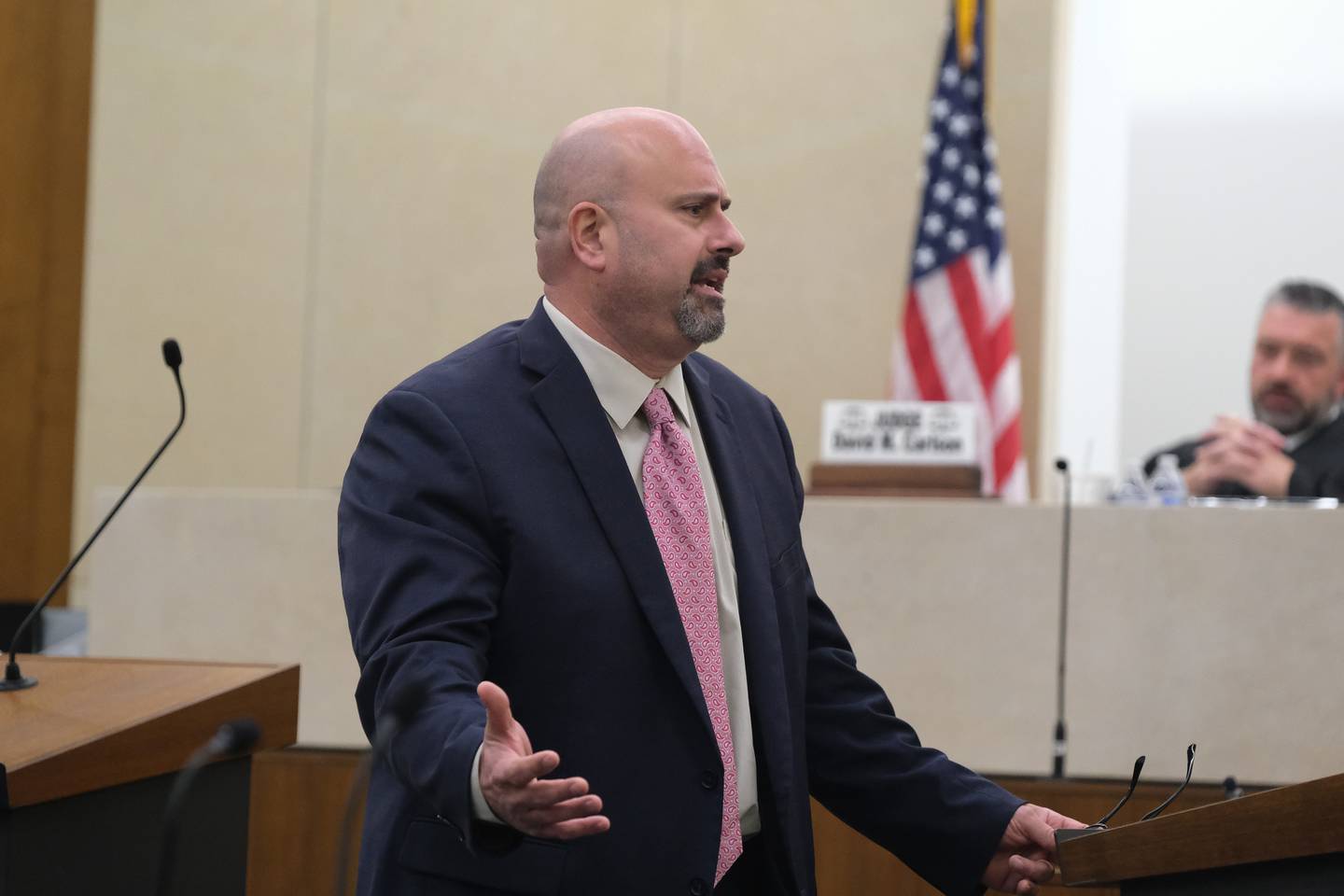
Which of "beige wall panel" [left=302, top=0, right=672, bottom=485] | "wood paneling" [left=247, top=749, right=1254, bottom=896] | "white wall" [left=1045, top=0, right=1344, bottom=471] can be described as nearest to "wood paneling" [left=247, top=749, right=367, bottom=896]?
"wood paneling" [left=247, top=749, right=1254, bottom=896]

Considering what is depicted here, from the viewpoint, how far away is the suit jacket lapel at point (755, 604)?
1.98m

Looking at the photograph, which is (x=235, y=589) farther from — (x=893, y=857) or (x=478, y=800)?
(x=478, y=800)

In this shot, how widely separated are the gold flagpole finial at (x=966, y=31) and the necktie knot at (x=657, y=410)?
11.9ft

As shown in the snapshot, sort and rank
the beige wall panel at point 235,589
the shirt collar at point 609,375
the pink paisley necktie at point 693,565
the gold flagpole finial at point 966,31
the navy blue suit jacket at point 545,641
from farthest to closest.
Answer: the gold flagpole finial at point 966,31, the beige wall panel at point 235,589, the shirt collar at point 609,375, the pink paisley necktie at point 693,565, the navy blue suit jacket at point 545,641

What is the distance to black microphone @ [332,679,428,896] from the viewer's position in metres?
1.11

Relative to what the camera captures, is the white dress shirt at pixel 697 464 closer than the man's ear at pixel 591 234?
Yes

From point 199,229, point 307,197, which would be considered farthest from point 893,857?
point 199,229

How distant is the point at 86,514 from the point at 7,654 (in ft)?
15.0

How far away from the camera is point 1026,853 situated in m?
2.07

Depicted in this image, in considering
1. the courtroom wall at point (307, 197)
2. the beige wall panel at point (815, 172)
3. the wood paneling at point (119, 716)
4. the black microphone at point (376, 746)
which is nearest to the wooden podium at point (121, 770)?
the wood paneling at point (119, 716)

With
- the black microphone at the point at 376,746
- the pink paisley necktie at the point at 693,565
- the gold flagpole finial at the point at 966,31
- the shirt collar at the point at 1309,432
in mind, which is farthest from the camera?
the gold flagpole finial at the point at 966,31

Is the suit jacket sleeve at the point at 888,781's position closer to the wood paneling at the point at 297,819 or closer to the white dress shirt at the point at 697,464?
the white dress shirt at the point at 697,464

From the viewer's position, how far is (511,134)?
648cm

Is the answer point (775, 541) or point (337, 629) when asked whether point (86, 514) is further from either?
point (775, 541)
